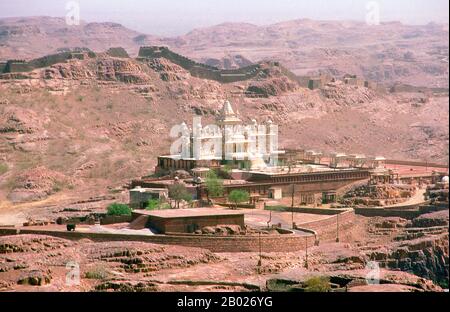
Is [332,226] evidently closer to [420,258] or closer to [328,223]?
[328,223]

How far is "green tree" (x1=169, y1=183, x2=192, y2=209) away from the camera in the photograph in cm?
6012

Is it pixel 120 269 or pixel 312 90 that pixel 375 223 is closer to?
pixel 120 269

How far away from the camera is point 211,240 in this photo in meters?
50.6

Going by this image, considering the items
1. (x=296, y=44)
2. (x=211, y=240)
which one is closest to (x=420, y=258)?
(x=211, y=240)

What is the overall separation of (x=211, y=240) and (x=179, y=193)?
10.2 meters

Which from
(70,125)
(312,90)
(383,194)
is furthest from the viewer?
(312,90)

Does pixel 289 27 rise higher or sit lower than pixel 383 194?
higher

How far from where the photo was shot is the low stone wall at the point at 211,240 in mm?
50094

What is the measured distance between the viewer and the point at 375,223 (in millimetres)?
59656

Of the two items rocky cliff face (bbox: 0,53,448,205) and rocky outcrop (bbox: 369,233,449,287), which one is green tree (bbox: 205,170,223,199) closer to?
rocky outcrop (bbox: 369,233,449,287)

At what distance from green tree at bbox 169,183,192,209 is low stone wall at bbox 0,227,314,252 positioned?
344 inches

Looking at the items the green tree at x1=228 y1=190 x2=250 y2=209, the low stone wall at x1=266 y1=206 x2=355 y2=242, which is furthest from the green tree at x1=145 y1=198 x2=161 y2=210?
the low stone wall at x1=266 y1=206 x2=355 y2=242
